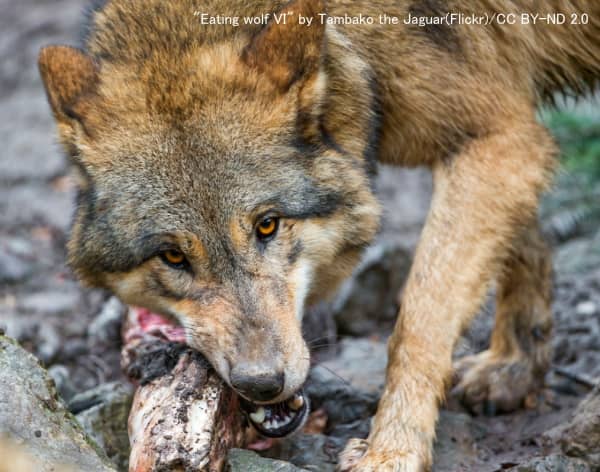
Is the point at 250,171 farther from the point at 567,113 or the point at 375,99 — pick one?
the point at 567,113

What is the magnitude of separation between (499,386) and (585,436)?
108 cm

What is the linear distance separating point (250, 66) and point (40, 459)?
6.08ft

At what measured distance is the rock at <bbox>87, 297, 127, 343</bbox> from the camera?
5660 mm

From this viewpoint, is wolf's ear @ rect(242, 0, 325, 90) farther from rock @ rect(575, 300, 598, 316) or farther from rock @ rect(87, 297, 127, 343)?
rock @ rect(575, 300, 598, 316)

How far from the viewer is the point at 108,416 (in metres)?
4.16

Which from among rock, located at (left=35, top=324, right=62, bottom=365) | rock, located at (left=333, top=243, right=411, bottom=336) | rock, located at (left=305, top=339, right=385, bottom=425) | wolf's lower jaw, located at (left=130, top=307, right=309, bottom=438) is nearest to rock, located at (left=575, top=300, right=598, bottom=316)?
rock, located at (left=333, top=243, right=411, bottom=336)

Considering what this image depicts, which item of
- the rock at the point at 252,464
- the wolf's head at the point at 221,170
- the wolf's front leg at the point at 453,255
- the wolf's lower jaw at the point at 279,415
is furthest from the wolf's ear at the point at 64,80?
the wolf's front leg at the point at 453,255

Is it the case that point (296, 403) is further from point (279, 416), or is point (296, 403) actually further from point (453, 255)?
point (453, 255)

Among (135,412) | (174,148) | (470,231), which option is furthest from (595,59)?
(135,412)

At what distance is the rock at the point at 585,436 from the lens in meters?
3.67

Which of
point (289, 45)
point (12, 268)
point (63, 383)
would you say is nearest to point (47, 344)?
point (63, 383)

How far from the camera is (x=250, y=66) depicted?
12.4ft

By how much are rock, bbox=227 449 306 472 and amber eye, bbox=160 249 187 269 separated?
2.74 feet

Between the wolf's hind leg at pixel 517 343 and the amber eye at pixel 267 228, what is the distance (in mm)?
1724
